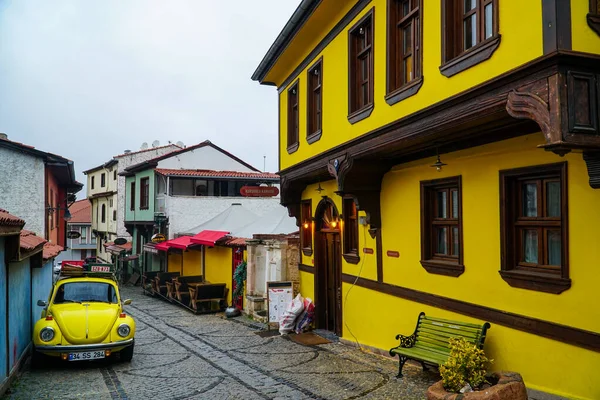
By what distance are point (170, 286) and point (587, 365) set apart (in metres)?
17.9

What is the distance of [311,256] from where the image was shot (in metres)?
14.2

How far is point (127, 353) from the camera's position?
10453 mm

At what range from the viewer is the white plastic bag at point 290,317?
13.3m

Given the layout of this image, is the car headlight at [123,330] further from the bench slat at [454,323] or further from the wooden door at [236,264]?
the wooden door at [236,264]

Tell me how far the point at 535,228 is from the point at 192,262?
63.9 feet

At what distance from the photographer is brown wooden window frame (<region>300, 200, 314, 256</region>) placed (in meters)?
14.5

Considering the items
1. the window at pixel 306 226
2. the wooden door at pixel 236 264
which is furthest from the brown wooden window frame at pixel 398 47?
the wooden door at pixel 236 264

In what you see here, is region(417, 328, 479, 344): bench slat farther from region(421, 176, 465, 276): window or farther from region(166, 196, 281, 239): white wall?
region(166, 196, 281, 239): white wall

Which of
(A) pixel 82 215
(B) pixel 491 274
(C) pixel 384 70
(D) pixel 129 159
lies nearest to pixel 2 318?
(C) pixel 384 70

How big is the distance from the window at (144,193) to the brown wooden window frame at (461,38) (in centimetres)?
2629

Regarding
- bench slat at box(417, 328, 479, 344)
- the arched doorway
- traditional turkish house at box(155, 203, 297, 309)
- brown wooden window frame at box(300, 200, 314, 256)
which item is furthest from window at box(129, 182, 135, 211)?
bench slat at box(417, 328, 479, 344)

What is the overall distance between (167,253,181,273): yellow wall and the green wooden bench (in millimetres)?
19354

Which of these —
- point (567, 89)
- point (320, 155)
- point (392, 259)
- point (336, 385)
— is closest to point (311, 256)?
point (320, 155)

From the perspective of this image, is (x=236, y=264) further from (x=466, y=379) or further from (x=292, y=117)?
(x=466, y=379)
